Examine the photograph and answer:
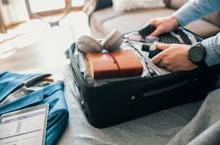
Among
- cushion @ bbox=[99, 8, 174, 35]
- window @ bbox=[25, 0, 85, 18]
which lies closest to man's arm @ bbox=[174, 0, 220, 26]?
cushion @ bbox=[99, 8, 174, 35]

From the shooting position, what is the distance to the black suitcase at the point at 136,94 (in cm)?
73

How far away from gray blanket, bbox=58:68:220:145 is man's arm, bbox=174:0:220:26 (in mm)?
454

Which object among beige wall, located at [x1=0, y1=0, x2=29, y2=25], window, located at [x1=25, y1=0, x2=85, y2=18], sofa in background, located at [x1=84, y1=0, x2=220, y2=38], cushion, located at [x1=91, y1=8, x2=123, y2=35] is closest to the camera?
sofa in background, located at [x1=84, y1=0, x2=220, y2=38]

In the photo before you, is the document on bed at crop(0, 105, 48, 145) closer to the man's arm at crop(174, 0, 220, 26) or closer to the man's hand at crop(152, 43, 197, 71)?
the man's hand at crop(152, 43, 197, 71)

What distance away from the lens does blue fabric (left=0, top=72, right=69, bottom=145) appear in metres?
0.76

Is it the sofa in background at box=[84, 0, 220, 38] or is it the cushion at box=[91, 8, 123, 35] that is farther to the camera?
the cushion at box=[91, 8, 123, 35]

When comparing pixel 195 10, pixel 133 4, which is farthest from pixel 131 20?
pixel 195 10

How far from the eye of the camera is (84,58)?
849 millimetres

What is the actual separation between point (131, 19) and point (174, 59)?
0.97 meters

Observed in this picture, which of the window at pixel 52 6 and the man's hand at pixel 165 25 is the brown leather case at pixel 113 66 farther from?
the window at pixel 52 6

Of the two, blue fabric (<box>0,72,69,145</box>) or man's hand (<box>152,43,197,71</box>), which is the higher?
man's hand (<box>152,43,197,71</box>)

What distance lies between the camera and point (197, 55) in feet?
2.66

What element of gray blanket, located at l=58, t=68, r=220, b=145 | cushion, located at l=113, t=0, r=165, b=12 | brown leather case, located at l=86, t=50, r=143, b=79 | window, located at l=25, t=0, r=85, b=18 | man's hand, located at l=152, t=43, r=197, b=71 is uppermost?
brown leather case, located at l=86, t=50, r=143, b=79

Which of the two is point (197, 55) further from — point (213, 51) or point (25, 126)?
point (25, 126)
